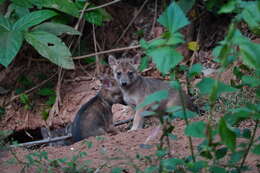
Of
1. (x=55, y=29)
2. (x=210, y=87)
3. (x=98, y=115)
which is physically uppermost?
(x=55, y=29)

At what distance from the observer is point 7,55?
7711mm

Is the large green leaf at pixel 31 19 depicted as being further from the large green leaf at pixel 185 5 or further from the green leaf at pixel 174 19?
the green leaf at pixel 174 19

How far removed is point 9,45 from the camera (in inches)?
308

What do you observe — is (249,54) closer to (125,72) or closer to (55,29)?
(125,72)

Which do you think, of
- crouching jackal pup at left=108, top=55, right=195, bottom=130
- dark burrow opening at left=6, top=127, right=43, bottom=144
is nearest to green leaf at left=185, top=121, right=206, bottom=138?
crouching jackal pup at left=108, top=55, right=195, bottom=130

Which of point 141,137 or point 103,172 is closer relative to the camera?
point 103,172

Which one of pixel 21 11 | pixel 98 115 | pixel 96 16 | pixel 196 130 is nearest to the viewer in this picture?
pixel 196 130

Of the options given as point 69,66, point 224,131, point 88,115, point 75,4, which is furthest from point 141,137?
point 75,4

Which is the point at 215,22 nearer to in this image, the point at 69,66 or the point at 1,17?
the point at 69,66

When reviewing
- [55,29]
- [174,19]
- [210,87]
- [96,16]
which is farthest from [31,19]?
[210,87]

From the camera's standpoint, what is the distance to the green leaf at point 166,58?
2.96 m

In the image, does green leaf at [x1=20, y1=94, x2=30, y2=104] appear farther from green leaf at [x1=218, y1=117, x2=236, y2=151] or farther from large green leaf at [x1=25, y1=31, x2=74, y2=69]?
green leaf at [x1=218, y1=117, x2=236, y2=151]

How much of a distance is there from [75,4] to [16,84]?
7.46 ft

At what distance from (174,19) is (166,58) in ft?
1.09
